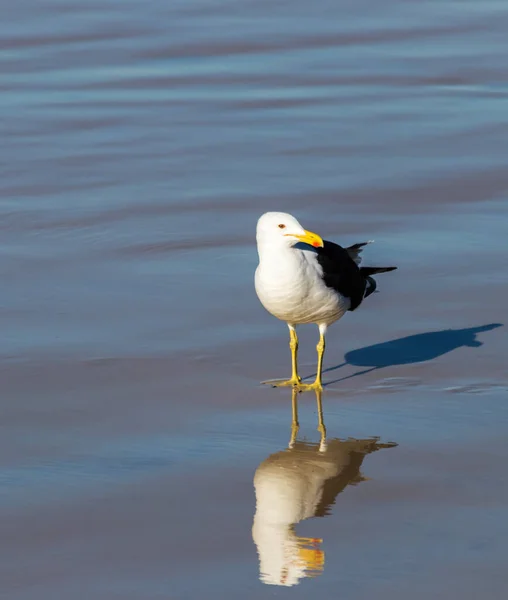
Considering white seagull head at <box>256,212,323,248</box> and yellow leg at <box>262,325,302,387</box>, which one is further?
yellow leg at <box>262,325,302,387</box>

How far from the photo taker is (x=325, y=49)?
1697 centimetres

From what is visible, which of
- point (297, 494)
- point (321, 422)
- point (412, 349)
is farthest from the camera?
point (412, 349)

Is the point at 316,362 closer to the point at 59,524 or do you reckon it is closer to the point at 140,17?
the point at 59,524

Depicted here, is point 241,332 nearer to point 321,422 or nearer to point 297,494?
point 321,422

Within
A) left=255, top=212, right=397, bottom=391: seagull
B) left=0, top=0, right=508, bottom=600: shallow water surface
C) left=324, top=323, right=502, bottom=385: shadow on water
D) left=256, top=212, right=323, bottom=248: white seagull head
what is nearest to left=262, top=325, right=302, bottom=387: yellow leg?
left=255, top=212, right=397, bottom=391: seagull

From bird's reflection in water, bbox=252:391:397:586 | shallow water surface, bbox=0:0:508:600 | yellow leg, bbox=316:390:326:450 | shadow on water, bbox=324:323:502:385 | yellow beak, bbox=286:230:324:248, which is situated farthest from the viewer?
shadow on water, bbox=324:323:502:385

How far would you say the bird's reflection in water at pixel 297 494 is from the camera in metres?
4.98

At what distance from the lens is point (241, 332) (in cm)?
795

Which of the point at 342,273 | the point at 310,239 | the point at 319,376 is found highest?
the point at 310,239

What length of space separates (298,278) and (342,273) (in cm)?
49

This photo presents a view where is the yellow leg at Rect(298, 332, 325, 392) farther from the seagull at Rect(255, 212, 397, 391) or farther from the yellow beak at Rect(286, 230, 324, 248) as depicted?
the yellow beak at Rect(286, 230, 324, 248)

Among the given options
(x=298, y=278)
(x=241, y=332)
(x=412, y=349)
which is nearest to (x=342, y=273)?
(x=298, y=278)

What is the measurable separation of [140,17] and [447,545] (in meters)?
15.3

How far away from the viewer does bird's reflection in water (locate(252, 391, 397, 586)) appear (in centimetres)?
498
